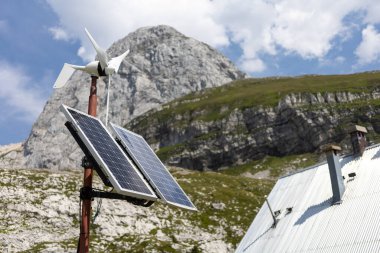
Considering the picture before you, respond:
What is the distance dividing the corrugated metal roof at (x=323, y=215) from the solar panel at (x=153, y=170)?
29.4 feet

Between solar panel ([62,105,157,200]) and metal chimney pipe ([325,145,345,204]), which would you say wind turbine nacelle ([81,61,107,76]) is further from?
metal chimney pipe ([325,145,345,204])

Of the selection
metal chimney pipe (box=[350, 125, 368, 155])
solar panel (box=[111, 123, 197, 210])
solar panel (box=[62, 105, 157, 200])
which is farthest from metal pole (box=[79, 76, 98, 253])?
metal chimney pipe (box=[350, 125, 368, 155])

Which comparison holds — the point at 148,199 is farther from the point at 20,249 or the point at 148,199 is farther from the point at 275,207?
the point at 20,249

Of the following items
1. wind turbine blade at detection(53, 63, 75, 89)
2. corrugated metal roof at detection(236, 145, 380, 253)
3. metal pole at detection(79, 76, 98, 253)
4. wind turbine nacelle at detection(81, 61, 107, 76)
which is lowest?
corrugated metal roof at detection(236, 145, 380, 253)

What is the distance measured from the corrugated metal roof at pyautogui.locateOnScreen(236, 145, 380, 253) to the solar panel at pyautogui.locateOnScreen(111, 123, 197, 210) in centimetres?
897

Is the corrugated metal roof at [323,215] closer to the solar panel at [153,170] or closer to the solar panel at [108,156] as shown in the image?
the solar panel at [153,170]

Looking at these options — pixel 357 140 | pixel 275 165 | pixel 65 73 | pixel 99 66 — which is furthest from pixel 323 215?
pixel 275 165

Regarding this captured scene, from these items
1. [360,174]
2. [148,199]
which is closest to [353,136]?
[360,174]

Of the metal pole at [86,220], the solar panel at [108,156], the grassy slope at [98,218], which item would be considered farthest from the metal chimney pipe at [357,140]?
the grassy slope at [98,218]

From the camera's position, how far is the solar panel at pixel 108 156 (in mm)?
17906

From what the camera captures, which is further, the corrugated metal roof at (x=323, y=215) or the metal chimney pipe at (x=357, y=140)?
the metal chimney pipe at (x=357, y=140)

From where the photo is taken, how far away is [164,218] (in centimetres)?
7788

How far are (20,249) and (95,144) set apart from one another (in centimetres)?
4905

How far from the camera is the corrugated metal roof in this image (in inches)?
1009
